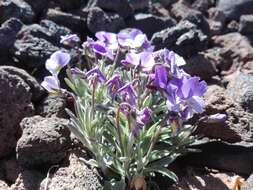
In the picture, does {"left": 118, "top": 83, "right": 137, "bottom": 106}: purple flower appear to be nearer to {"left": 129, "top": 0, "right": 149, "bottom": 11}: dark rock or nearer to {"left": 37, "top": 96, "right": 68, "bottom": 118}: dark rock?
{"left": 37, "top": 96, "right": 68, "bottom": 118}: dark rock

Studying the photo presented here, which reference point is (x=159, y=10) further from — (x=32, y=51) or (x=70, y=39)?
(x=70, y=39)

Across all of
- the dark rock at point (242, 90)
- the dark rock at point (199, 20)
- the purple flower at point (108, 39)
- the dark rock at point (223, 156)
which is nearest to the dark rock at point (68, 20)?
the dark rock at point (199, 20)

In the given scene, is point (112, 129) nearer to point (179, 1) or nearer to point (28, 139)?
point (28, 139)

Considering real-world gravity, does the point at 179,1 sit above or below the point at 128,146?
above

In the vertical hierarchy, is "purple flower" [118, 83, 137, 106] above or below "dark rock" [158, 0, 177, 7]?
below

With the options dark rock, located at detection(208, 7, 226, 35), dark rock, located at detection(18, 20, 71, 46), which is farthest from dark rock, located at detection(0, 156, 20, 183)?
dark rock, located at detection(208, 7, 226, 35)

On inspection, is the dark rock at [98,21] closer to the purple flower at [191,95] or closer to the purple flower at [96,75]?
the purple flower at [96,75]

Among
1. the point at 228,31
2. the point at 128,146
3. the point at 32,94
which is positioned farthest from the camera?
the point at 228,31

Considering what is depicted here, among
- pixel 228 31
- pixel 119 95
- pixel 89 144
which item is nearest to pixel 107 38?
pixel 119 95
